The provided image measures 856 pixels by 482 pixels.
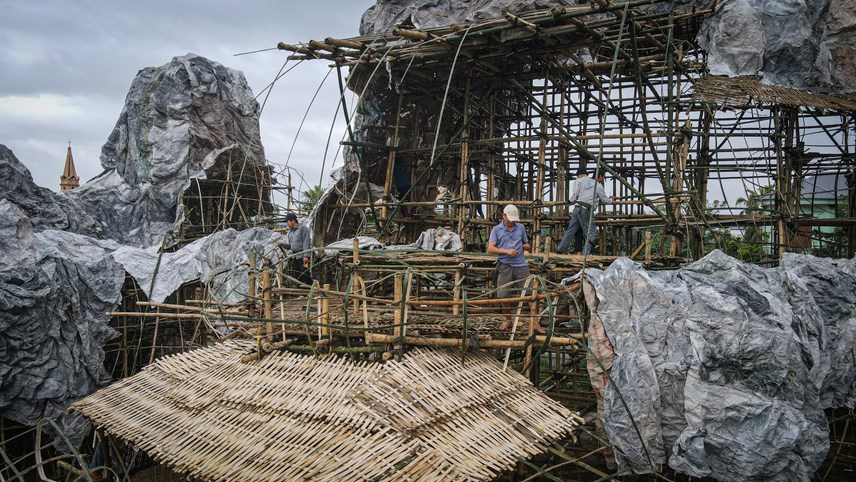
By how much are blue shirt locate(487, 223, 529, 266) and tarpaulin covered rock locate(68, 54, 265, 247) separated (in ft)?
35.9

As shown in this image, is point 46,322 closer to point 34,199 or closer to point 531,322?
point 34,199

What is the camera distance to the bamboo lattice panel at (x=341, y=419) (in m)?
5.25

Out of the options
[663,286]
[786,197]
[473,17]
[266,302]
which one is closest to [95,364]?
[266,302]

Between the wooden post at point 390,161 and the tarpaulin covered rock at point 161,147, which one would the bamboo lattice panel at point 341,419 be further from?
the tarpaulin covered rock at point 161,147

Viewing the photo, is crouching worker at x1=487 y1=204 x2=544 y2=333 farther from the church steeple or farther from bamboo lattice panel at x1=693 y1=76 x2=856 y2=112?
the church steeple

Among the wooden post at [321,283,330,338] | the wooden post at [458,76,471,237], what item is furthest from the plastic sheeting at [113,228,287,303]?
the wooden post at [321,283,330,338]

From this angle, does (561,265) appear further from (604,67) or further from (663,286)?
(604,67)

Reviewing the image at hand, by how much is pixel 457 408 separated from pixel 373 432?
31.0 inches

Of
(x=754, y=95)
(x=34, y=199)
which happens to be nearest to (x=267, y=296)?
(x=754, y=95)

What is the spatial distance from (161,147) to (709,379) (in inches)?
614

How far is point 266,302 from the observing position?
7.21 metres

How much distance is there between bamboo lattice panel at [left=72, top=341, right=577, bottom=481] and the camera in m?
5.25

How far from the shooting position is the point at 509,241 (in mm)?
7711

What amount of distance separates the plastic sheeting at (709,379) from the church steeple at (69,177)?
2158cm
